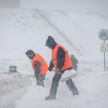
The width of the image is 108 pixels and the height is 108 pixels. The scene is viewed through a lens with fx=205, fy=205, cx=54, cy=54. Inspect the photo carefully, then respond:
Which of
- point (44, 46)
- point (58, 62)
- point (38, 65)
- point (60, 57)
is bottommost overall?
point (38, 65)

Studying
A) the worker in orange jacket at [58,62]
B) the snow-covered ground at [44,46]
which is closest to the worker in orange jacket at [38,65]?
the snow-covered ground at [44,46]

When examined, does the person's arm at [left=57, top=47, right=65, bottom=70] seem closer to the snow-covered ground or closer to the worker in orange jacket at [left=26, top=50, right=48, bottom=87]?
the snow-covered ground

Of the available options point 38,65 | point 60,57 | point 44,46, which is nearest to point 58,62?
point 60,57

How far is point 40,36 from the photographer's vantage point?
16.9 meters

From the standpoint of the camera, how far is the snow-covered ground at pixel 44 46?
4626 millimetres

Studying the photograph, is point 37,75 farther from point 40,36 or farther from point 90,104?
point 40,36

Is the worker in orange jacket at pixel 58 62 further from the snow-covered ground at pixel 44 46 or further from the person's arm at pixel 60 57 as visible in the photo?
the snow-covered ground at pixel 44 46

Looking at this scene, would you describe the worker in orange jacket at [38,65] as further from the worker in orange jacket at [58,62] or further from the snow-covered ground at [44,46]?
the worker in orange jacket at [58,62]

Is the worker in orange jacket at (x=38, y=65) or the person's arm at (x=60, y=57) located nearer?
the person's arm at (x=60, y=57)

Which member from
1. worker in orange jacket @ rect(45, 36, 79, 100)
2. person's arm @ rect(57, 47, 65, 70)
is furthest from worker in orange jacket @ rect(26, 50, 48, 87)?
person's arm @ rect(57, 47, 65, 70)

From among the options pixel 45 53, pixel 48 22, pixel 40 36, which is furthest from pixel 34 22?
pixel 45 53

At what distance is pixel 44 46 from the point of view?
1552 cm

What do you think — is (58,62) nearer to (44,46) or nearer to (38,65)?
(38,65)

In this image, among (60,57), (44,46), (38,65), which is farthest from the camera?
(44,46)
